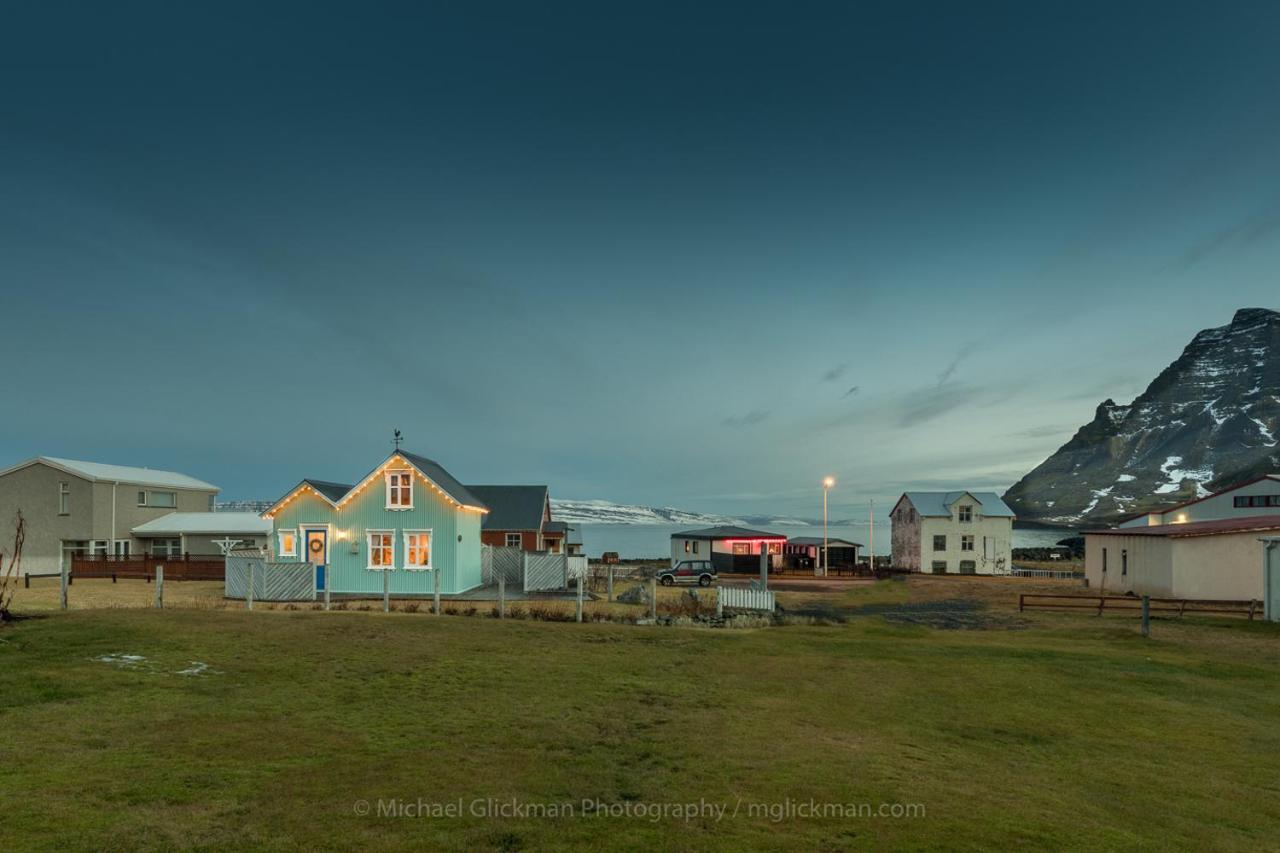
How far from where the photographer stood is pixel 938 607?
3519cm

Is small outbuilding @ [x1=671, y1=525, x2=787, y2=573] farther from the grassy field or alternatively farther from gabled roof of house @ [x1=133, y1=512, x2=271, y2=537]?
the grassy field

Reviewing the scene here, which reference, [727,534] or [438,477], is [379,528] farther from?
[727,534]

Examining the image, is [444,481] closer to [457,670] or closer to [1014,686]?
[457,670]

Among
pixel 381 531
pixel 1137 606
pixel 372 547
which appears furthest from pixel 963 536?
pixel 372 547

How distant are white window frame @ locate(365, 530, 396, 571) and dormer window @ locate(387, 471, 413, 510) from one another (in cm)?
140

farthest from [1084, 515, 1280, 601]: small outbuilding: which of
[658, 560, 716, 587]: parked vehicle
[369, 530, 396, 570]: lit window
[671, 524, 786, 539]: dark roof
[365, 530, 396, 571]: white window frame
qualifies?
[369, 530, 396, 570]: lit window

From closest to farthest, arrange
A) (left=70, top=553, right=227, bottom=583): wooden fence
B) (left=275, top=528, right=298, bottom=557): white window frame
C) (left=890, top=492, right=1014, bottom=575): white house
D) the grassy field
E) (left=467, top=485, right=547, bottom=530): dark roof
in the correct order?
the grassy field
(left=275, top=528, right=298, bottom=557): white window frame
(left=70, top=553, right=227, bottom=583): wooden fence
(left=467, top=485, right=547, bottom=530): dark roof
(left=890, top=492, right=1014, bottom=575): white house

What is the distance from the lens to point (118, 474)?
172 feet

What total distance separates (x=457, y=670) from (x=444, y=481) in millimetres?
21340

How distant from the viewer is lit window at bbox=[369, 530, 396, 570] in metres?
33.7

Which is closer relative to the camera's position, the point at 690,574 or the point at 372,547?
the point at 372,547

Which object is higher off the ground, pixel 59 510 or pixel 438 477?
pixel 438 477

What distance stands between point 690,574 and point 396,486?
23.8m


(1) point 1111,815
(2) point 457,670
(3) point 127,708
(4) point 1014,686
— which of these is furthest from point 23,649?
(4) point 1014,686
